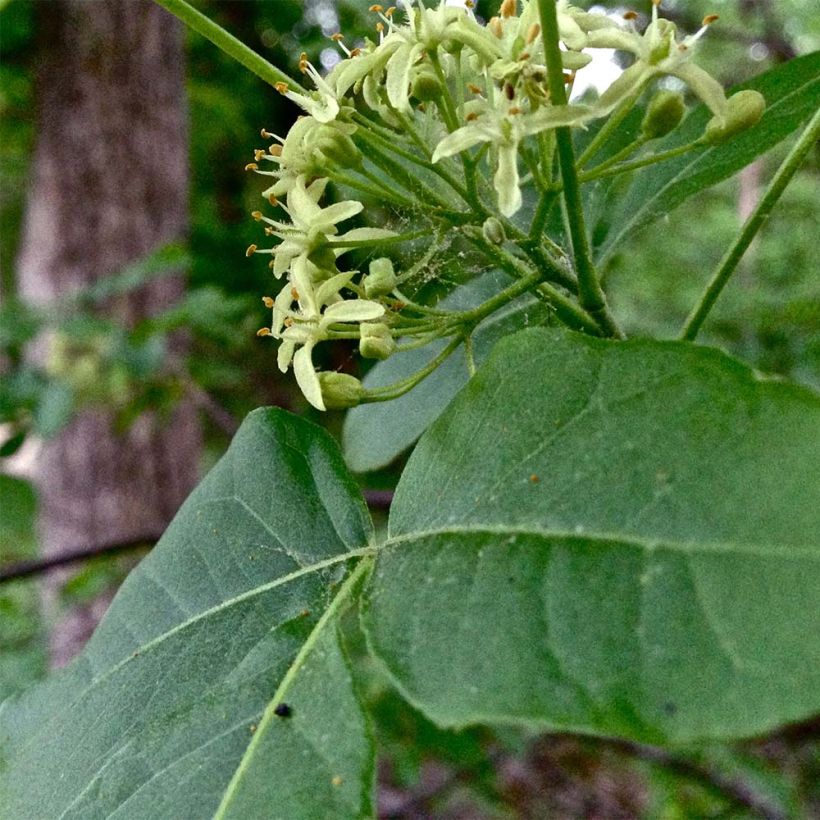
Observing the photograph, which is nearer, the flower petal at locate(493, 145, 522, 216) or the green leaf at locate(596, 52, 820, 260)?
the flower petal at locate(493, 145, 522, 216)

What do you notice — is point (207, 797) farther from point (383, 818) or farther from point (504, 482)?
point (383, 818)

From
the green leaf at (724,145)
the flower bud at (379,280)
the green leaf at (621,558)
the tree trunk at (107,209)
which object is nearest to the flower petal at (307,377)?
the flower bud at (379,280)

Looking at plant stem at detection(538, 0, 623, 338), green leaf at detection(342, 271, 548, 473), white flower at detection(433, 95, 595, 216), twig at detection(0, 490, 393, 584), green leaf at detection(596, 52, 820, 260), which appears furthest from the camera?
twig at detection(0, 490, 393, 584)

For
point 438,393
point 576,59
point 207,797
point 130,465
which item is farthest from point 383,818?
point 576,59

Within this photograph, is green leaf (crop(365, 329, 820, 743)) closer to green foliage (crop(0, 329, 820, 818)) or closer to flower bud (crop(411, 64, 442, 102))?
green foliage (crop(0, 329, 820, 818))

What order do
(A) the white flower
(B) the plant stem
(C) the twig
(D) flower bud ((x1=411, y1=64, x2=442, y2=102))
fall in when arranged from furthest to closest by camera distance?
(C) the twig → (D) flower bud ((x1=411, y1=64, x2=442, y2=102)) → (A) the white flower → (B) the plant stem

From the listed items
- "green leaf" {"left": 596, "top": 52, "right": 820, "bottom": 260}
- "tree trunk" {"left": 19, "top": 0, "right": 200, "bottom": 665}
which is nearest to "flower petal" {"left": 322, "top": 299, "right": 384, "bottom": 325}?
"green leaf" {"left": 596, "top": 52, "right": 820, "bottom": 260}
